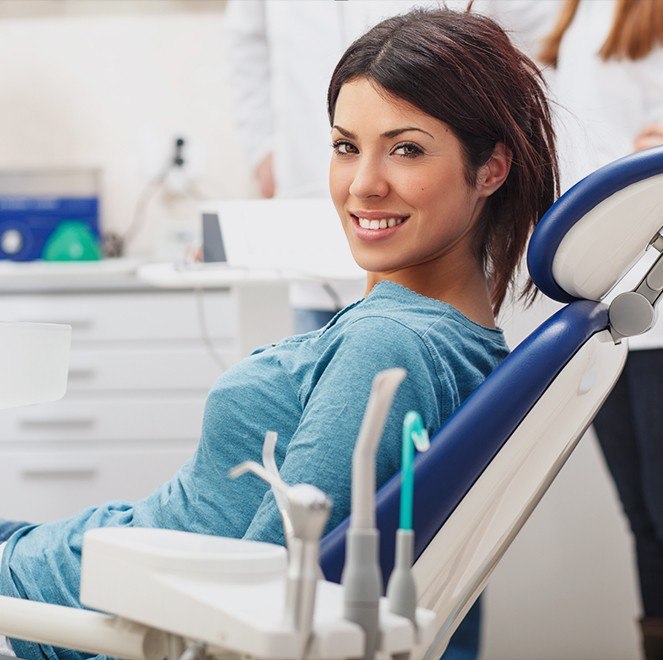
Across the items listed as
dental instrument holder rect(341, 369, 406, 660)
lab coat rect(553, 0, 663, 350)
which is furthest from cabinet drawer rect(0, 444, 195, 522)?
dental instrument holder rect(341, 369, 406, 660)

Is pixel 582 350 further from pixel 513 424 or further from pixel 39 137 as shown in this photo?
pixel 39 137

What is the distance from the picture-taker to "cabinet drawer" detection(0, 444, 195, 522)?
3.04 meters

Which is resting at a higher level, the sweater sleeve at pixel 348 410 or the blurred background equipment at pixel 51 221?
the sweater sleeve at pixel 348 410

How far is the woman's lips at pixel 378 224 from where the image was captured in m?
1.09

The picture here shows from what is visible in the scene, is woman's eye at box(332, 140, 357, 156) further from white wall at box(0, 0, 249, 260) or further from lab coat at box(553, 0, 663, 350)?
white wall at box(0, 0, 249, 260)

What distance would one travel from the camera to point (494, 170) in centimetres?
113

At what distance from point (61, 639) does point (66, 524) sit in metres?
0.36

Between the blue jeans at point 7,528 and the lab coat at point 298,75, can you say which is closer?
the blue jeans at point 7,528

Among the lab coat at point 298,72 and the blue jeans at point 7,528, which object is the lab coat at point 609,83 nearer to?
the lab coat at point 298,72

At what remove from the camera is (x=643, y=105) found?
1884mm

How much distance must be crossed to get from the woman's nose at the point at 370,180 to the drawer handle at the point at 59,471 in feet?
7.10

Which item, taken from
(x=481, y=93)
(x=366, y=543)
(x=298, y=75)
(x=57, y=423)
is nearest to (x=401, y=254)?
(x=481, y=93)

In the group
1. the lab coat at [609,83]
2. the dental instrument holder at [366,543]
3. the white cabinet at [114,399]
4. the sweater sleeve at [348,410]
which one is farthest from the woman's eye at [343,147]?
the white cabinet at [114,399]

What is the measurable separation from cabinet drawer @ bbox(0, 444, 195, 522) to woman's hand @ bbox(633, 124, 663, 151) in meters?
1.71
